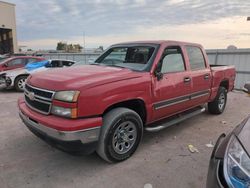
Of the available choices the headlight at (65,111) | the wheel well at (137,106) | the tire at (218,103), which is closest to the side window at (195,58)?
the tire at (218,103)

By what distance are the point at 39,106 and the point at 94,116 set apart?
0.84 metres

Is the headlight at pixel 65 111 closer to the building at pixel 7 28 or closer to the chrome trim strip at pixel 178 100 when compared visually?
the chrome trim strip at pixel 178 100

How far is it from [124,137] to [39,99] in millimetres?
1350

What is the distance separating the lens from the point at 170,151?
12.5 ft

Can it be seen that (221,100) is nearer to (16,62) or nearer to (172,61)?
(172,61)

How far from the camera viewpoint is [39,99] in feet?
10.3

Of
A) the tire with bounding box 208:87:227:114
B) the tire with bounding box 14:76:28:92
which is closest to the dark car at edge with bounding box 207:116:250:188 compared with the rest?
the tire with bounding box 208:87:227:114

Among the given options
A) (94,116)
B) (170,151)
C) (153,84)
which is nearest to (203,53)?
(153,84)

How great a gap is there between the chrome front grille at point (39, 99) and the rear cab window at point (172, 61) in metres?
1.92

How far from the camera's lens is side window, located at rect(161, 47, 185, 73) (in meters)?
3.96

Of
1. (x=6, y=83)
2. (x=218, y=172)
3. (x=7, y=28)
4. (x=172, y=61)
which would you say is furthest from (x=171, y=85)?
(x=7, y=28)

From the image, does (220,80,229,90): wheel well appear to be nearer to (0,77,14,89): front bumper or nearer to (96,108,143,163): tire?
(96,108,143,163): tire

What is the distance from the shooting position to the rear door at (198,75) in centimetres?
458

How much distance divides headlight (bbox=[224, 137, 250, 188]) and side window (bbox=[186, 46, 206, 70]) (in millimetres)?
3010
